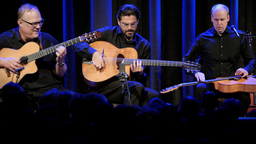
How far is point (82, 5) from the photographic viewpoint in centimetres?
404

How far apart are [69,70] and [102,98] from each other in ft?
6.88

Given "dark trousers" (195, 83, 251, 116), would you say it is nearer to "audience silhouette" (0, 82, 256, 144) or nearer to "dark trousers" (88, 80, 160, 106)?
"dark trousers" (88, 80, 160, 106)

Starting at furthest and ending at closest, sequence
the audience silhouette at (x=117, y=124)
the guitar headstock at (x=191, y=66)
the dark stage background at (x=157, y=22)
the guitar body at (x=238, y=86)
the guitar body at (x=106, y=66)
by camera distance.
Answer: the dark stage background at (x=157, y=22) < the guitar headstock at (x=191, y=66) < the guitar body at (x=106, y=66) < the guitar body at (x=238, y=86) < the audience silhouette at (x=117, y=124)

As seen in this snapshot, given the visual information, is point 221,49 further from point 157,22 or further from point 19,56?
point 19,56

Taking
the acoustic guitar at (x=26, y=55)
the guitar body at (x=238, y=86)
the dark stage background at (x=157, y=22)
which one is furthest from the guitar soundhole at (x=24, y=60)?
the guitar body at (x=238, y=86)

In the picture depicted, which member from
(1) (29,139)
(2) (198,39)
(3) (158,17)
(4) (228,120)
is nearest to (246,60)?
(2) (198,39)

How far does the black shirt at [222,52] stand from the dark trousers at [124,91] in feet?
2.71

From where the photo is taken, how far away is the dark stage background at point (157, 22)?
12.8 ft

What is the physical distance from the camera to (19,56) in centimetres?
304

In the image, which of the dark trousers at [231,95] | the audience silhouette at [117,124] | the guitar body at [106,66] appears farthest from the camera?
the guitar body at [106,66]

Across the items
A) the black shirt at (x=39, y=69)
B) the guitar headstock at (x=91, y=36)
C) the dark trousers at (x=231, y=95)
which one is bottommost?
the dark trousers at (x=231, y=95)

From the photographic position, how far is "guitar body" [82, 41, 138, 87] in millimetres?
3119

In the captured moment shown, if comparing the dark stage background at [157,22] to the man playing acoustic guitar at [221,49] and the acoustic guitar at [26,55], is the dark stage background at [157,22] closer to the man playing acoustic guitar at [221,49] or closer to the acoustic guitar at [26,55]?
the man playing acoustic guitar at [221,49]

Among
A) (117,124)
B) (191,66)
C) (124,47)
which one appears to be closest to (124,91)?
(124,47)
